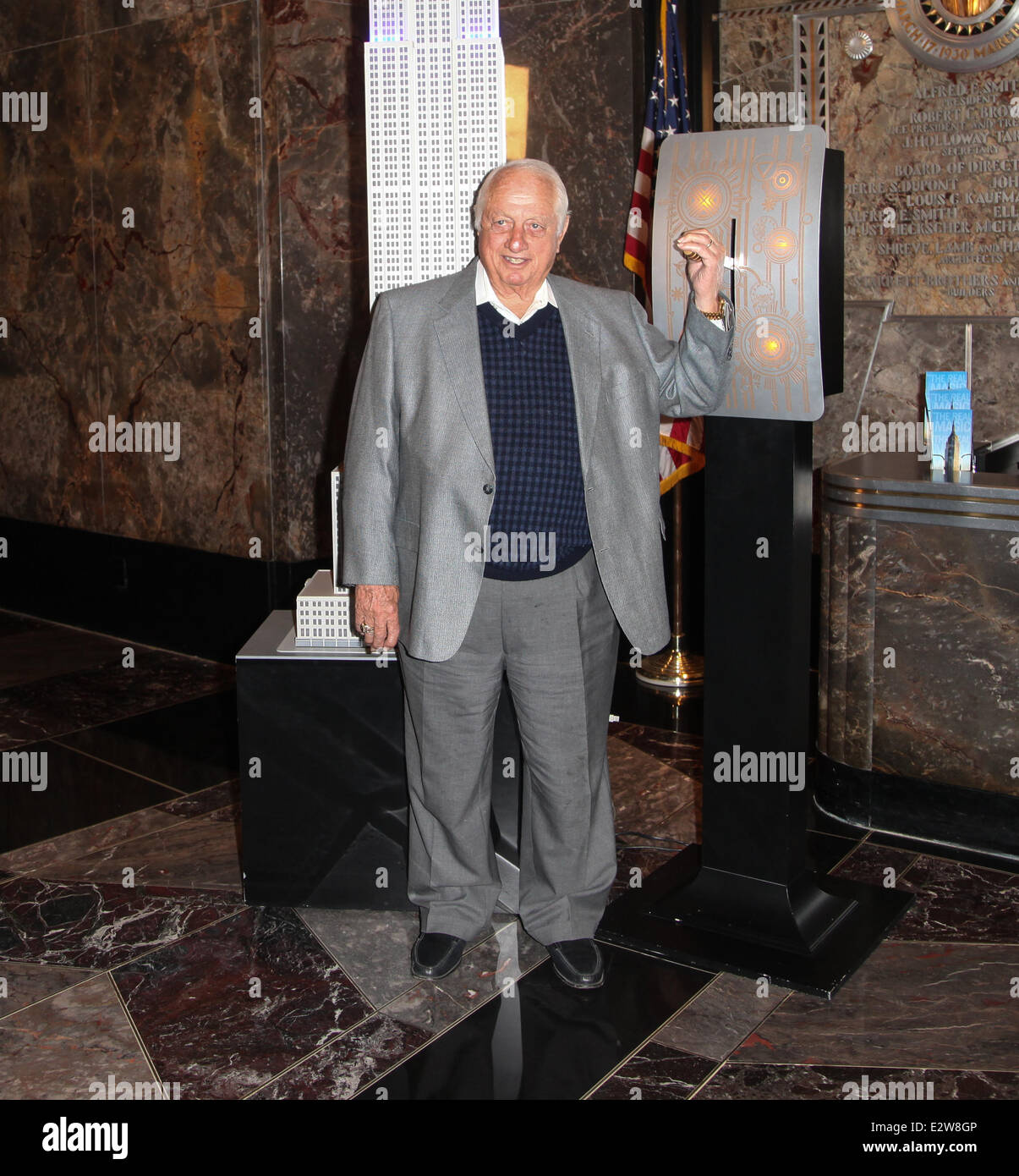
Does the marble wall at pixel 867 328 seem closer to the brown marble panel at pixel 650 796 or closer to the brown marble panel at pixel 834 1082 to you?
the brown marble panel at pixel 650 796

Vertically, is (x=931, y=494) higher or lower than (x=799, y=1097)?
higher

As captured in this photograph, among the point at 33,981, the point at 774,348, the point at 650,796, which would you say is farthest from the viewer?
the point at 650,796

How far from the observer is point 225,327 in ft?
20.6

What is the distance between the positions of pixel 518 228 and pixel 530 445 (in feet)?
1.58

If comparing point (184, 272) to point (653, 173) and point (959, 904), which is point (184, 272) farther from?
point (959, 904)

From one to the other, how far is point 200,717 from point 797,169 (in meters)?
3.63

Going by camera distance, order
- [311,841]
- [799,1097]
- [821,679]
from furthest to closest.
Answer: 1. [821,679]
2. [311,841]
3. [799,1097]

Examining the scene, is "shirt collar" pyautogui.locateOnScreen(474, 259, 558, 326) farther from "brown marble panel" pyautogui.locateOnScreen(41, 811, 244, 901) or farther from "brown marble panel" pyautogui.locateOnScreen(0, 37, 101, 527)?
"brown marble panel" pyautogui.locateOnScreen(0, 37, 101, 527)

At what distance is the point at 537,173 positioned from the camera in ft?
9.68

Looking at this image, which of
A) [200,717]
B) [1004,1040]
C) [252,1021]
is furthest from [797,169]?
[200,717]

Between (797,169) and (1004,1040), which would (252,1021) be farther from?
(797,169)

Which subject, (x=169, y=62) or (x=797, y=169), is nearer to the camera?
(x=797, y=169)

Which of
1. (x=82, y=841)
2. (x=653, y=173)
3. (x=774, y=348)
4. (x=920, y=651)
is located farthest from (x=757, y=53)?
(x=82, y=841)

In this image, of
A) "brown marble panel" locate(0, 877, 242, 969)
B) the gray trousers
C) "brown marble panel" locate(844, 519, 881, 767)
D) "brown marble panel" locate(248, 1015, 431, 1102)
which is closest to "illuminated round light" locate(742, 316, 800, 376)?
the gray trousers
